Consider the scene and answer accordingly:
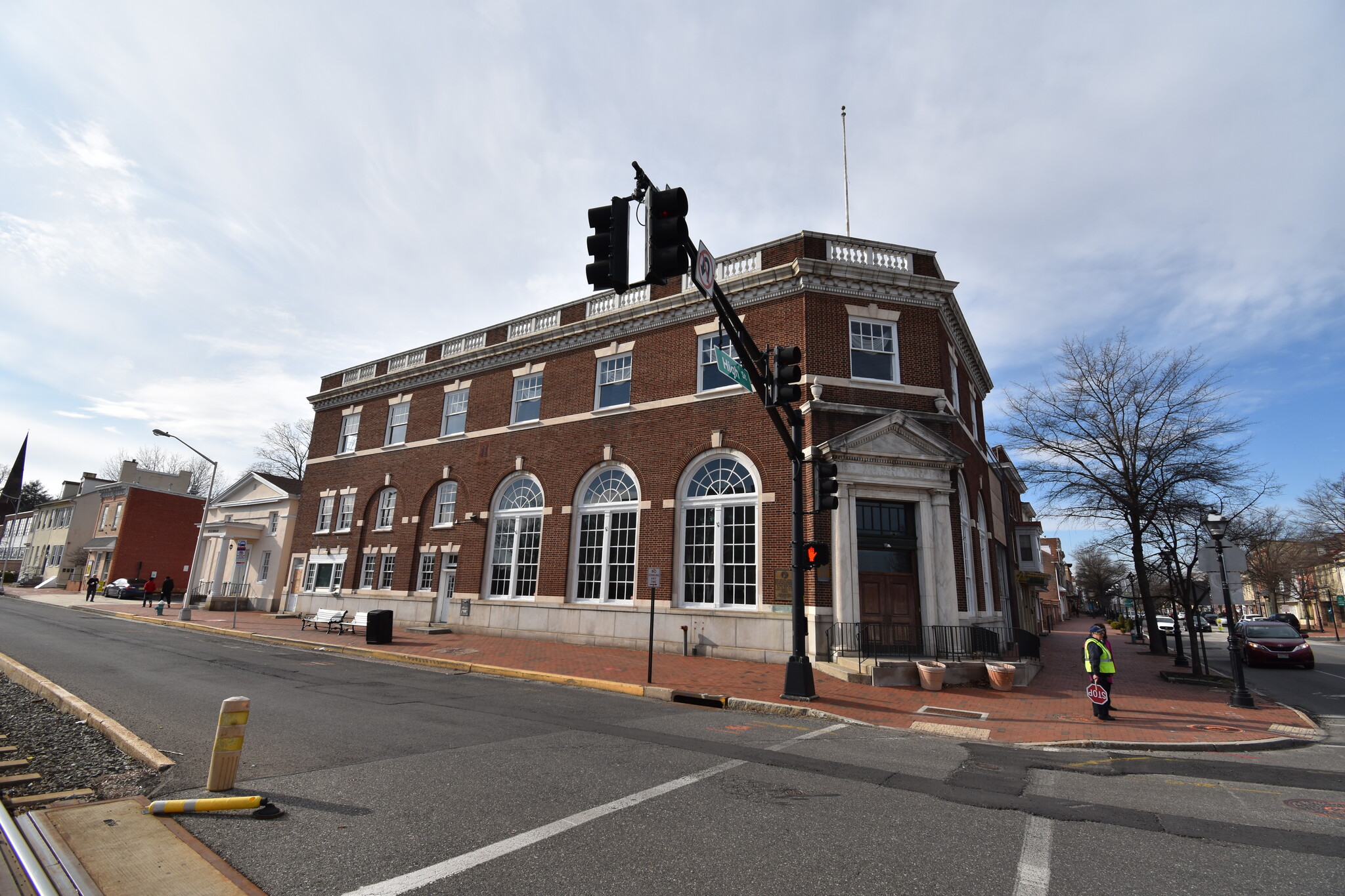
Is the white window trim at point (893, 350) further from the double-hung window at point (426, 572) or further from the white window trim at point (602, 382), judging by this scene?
the double-hung window at point (426, 572)

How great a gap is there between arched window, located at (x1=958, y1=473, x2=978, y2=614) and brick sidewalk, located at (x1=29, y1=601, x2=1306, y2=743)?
2490 mm

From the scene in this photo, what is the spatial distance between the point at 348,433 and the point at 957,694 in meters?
28.3

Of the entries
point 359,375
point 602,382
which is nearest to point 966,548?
point 602,382

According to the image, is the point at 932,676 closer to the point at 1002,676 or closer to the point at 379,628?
the point at 1002,676

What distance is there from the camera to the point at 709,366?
19359 millimetres

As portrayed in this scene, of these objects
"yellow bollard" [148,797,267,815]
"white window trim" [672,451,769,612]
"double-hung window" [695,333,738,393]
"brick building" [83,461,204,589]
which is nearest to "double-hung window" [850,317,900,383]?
"double-hung window" [695,333,738,393]

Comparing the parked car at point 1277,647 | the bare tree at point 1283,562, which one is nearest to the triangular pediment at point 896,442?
the parked car at point 1277,647

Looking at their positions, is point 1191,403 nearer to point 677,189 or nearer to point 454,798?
point 677,189

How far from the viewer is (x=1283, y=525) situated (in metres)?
43.1

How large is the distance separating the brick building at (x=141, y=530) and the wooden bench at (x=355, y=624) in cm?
3593

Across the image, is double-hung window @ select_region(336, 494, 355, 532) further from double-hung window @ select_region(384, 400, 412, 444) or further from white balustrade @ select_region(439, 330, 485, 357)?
white balustrade @ select_region(439, 330, 485, 357)

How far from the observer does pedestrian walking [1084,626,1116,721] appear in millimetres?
10719

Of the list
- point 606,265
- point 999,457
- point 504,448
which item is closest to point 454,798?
point 606,265

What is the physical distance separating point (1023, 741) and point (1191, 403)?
58.8ft
